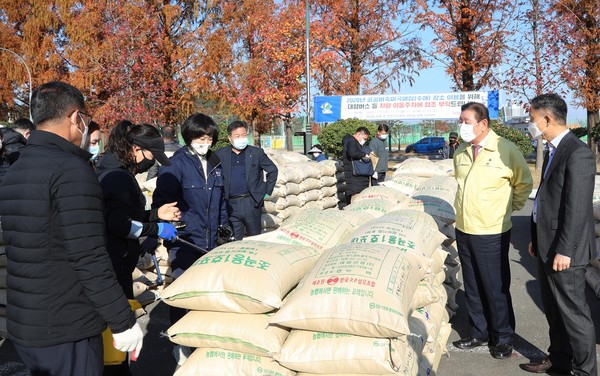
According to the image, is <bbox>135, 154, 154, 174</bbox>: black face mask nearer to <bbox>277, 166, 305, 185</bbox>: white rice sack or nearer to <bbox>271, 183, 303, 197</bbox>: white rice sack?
<bbox>271, 183, 303, 197</bbox>: white rice sack

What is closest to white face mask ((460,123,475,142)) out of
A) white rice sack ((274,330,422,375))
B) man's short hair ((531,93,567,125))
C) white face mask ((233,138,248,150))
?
man's short hair ((531,93,567,125))

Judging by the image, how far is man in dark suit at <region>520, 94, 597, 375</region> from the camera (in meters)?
3.42

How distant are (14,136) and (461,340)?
5.21m

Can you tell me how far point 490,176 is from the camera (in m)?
4.02

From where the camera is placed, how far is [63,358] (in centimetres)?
230

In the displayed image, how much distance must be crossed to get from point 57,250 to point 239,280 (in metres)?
1.01

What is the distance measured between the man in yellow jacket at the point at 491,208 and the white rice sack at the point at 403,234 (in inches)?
11.8

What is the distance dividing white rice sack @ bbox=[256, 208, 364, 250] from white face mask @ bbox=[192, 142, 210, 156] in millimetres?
805

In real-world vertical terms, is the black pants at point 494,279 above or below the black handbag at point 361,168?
below

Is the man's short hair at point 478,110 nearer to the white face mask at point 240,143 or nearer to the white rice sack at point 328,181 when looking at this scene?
the white face mask at point 240,143

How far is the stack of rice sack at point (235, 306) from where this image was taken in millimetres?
2945

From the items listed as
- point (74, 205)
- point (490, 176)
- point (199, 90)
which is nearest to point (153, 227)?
point (74, 205)

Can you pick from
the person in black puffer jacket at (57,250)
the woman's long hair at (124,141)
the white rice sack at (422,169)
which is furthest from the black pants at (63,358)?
the white rice sack at (422,169)

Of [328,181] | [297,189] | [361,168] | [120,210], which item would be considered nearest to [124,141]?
[120,210]
